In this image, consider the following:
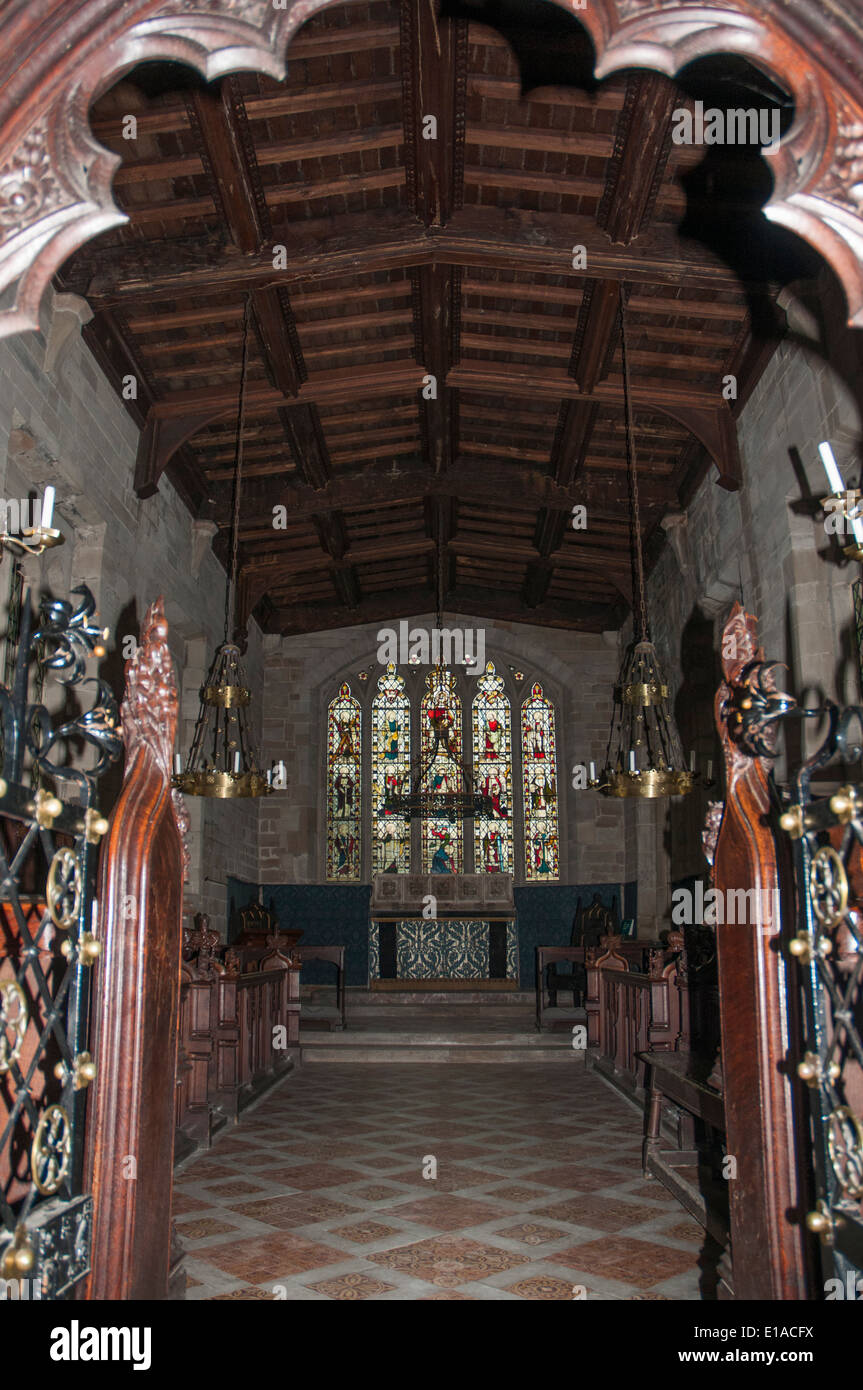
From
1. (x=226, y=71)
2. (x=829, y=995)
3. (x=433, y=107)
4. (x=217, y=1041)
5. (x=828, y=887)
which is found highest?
(x=433, y=107)

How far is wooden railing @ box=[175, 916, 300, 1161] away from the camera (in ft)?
17.0

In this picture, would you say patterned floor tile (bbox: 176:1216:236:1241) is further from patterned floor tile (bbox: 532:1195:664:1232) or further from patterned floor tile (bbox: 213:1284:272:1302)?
patterned floor tile (bbox: 532:1195:664:1232)

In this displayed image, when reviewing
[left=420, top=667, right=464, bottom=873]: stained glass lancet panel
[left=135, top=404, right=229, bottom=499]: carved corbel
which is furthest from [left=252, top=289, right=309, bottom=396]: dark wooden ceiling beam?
[left=420, top=667, right=464, bottom=873]: stained glass lancet panel

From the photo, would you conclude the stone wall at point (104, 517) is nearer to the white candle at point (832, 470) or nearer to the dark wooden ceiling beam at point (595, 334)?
the dark wooden ceiling beam at point (595, 334)

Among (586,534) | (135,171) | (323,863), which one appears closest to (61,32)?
(135,171)

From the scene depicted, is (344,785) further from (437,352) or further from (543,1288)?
(543,1288)

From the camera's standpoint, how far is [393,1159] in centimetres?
480

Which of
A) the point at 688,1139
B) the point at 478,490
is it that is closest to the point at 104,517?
the point at 478,490

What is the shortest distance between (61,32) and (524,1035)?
813 centimetres

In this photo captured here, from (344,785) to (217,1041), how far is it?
7.46 metres

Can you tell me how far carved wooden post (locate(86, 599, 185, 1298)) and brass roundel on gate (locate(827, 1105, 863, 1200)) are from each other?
53.0 inches

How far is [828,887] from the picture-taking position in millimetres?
1799

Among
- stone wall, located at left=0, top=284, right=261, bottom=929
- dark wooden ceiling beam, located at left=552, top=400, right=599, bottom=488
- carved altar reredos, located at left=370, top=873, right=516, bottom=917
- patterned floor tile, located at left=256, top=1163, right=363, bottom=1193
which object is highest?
dark wooden ceiling beam, located at left=552, top=400, right=599, bottom=488
